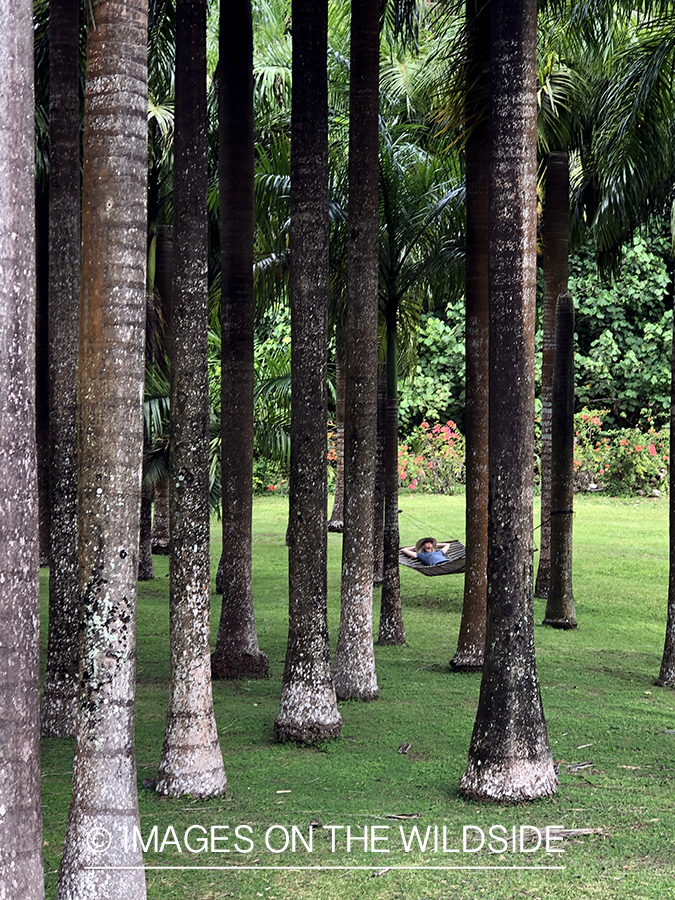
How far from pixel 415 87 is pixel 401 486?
1297 centimetres

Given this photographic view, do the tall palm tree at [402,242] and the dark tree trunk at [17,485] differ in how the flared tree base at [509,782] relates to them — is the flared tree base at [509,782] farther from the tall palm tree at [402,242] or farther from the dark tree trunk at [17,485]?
the tall palm tree at [402,242]

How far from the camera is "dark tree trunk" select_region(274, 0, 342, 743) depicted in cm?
708

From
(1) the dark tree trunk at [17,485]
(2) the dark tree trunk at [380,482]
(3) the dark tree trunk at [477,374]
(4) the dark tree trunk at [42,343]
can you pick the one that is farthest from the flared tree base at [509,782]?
(4) the dark tree trunk at [42,343]

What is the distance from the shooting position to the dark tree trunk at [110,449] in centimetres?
436

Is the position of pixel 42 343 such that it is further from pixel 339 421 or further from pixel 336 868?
pixel 336 868

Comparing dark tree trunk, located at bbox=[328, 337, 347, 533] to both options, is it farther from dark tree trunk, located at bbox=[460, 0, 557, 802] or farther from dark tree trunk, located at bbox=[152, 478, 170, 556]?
dark tree trunk, located at bbox=[460, 0, 557, 802]

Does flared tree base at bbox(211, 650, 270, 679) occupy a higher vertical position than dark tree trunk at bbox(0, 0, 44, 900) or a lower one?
lower

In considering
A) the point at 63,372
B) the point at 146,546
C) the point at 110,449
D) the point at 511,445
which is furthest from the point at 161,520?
the point at 110,449

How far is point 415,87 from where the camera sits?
41.7 ft

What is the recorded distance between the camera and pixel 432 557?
1211 cm

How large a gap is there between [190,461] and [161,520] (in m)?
10.8

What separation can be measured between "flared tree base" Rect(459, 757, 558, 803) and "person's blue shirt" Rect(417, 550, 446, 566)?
616cm

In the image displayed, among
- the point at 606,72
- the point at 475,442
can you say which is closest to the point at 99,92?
the point at 475,442

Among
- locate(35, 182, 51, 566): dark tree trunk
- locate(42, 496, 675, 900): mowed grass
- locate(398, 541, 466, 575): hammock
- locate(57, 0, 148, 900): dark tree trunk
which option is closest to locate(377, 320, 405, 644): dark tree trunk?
locate(42, 496, 675, 900): mowed grass
